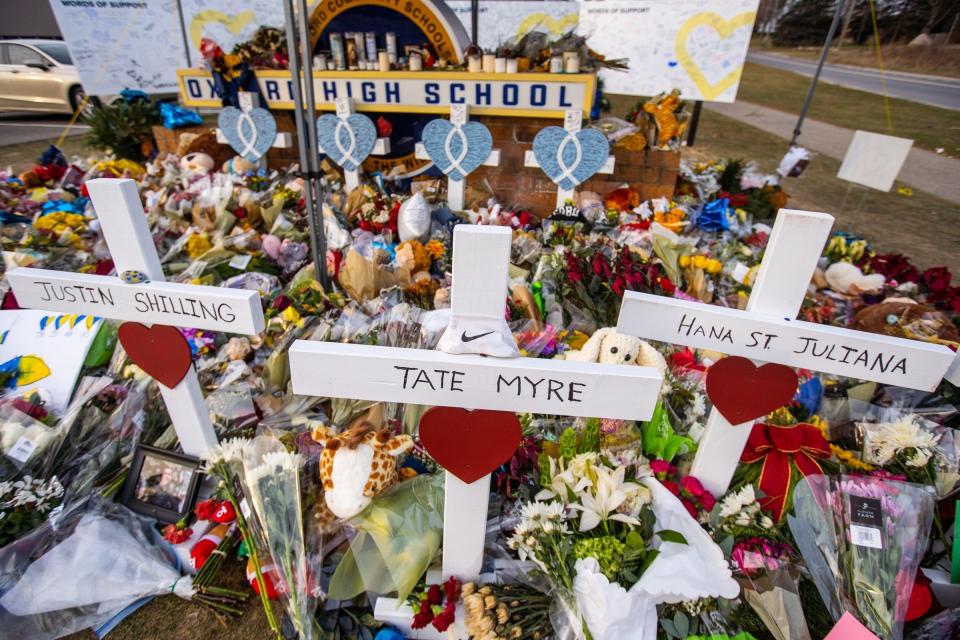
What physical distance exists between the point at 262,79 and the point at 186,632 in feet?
14.7

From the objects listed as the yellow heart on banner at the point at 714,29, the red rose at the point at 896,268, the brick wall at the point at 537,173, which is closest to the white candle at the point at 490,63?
the brick wall at the point at 537,173

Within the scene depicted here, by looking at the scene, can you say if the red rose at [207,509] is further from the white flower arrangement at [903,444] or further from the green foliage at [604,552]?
the white flower arrangement at [903,444]

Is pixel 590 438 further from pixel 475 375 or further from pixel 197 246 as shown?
pixel 197 246

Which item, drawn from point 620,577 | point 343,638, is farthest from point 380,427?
point 620,577

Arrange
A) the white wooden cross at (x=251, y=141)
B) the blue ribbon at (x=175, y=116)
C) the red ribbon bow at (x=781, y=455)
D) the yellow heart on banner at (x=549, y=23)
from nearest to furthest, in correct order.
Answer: the red ribbon bow at (x=781, y=455) < the white wooden cross at (x=251, y=141) < the blue ribbon at (x=175, y=116) < the yellow heart on banner at (x=549, y=23)

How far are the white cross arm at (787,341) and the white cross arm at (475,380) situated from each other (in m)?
0.23

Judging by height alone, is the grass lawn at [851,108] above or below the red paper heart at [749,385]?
above

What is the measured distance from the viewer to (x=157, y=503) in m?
1.75

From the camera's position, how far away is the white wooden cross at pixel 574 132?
3582 mm

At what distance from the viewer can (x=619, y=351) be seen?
1.88m

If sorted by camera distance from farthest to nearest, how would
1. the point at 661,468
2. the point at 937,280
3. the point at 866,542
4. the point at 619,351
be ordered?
1. the point at 937,280
2. the point at 619,351
3. the point at 661,468
4. the point at 866,542

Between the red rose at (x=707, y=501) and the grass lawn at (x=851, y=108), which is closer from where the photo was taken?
the red rose at (x=707, y=501)

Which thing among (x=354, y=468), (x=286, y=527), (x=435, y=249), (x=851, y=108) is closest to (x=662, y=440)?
(x=354, y=468)

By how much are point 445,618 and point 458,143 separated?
130 inches
